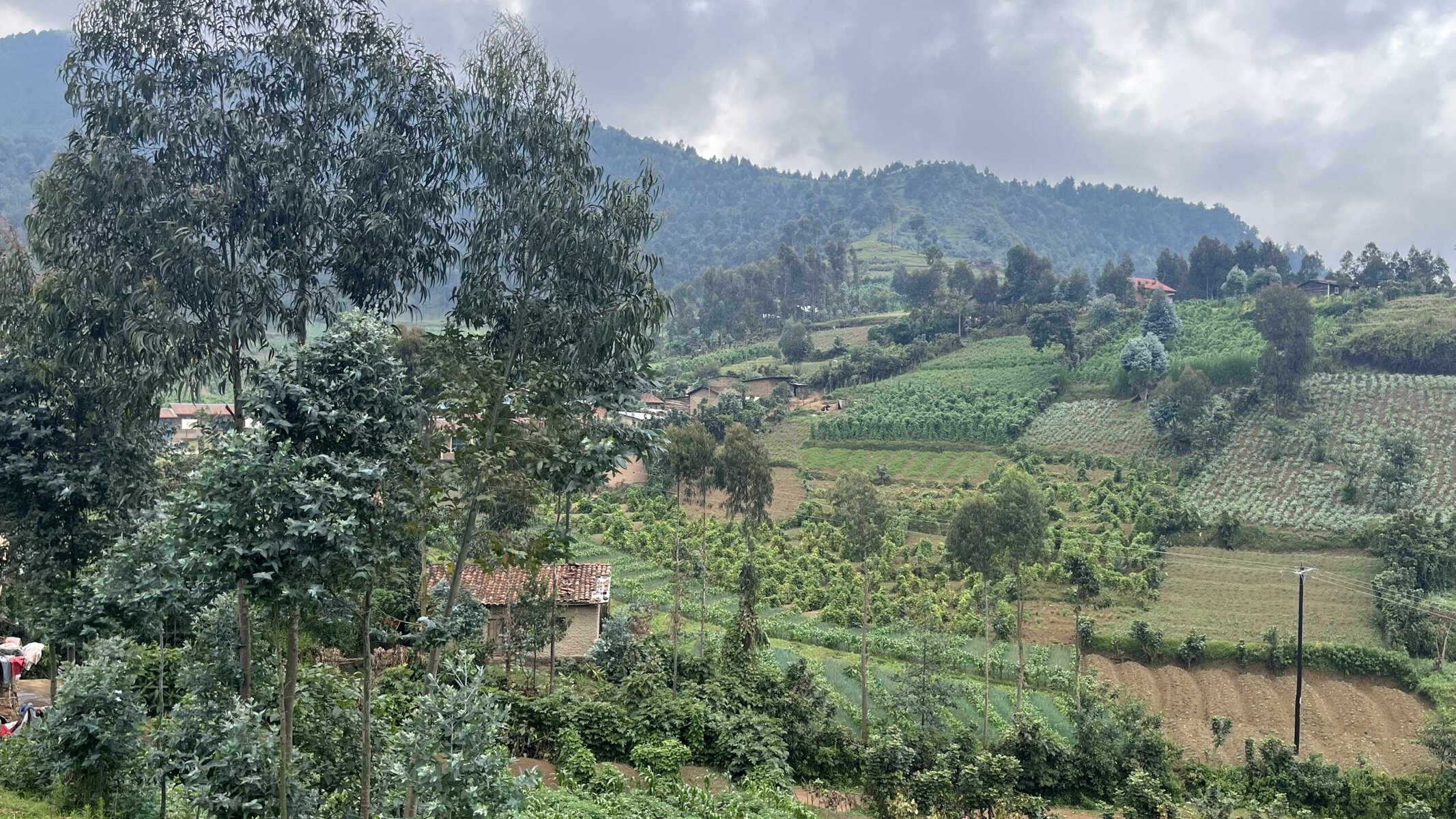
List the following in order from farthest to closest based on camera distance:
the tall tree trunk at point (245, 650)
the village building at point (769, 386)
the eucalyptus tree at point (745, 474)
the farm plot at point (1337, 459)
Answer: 1. the village building at point (769, 386)
2. the farm plot at point (1337, 459)
3. the eucalyptus tree at point (745, 474)
4. the tall tree trunk at point (245, 650)

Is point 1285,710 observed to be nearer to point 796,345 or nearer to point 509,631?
point 509,631

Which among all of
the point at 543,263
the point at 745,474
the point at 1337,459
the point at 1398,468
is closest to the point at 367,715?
the point at 543,263

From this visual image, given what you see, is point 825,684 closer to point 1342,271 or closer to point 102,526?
point 102,526

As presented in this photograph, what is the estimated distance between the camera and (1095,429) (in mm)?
53250

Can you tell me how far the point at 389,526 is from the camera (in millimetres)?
8594

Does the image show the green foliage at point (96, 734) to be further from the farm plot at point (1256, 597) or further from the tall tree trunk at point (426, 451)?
the farm plot at point (1256, 597)

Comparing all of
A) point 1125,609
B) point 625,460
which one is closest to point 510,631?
point 625,460

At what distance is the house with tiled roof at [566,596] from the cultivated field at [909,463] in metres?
27.1

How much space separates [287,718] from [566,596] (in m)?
14.9

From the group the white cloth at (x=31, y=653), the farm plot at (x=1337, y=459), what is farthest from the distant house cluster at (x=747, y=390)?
the white cloth at (x=31, y=653)

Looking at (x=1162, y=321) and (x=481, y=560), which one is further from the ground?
(x=1162, y=321)

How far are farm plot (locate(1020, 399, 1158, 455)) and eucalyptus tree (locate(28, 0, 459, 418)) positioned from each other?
44963 millimetres

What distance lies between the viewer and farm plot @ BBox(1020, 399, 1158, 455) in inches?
1987

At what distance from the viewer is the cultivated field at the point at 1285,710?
20750 mm
